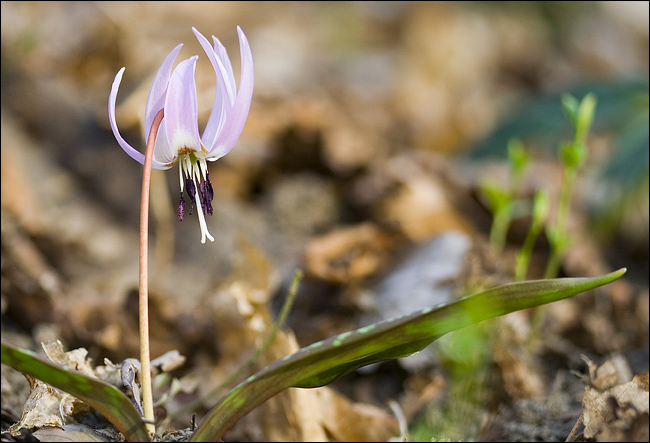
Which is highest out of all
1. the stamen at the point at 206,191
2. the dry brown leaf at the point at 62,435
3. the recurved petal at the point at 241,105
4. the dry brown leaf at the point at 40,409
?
the recurved petal at the point at 241,105

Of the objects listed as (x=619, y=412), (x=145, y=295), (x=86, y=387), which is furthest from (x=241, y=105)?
(x=619, y=412)

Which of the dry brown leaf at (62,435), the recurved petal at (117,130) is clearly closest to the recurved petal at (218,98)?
the recurved petal at (117,130)

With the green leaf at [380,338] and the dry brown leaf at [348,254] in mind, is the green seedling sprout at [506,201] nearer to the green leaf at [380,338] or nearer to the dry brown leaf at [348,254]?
the dry brown leaf at [348,254]

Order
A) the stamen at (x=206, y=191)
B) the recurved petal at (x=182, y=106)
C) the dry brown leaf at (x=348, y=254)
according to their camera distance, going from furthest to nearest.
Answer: the dry brown leaf at (x=348, y=254) < the stamen at (x=206, y=191) < the recurved petal at (x=182, y=106)

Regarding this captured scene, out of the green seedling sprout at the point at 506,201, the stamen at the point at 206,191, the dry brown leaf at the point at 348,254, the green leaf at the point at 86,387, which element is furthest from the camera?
the dry brown leaf at the point at 348,254

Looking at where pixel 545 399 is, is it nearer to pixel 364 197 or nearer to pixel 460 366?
pixel 460 366

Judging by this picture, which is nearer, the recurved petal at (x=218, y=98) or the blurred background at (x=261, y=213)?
the recurved petal at (x=218, y=98)

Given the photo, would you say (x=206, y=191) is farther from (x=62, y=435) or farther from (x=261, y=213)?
(x=261, y=213)
